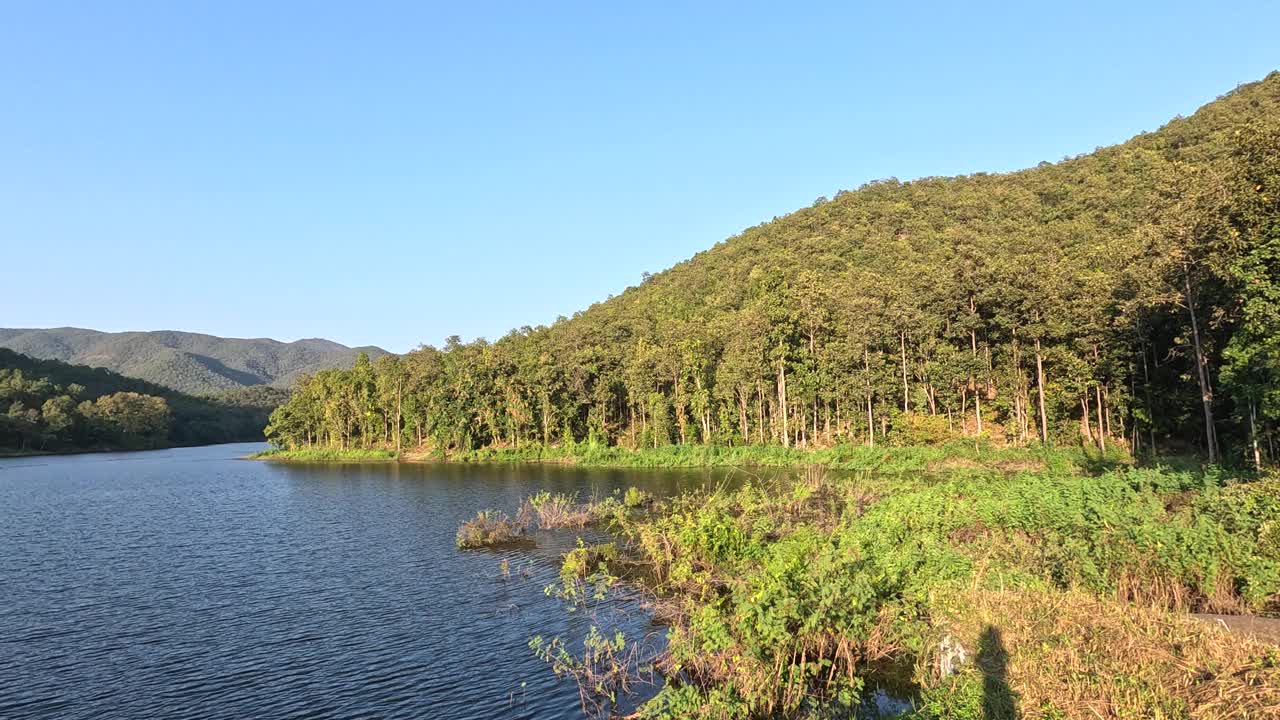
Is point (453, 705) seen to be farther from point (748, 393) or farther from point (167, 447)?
point (167, 447)

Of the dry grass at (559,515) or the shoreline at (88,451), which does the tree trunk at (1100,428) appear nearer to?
the dry grass at (559,515)

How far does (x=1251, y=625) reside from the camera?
10.2 meters

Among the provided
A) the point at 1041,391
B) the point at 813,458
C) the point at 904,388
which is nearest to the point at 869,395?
the point at 904,388

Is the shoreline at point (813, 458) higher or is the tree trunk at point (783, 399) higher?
the tree trunk at point (783, 399)

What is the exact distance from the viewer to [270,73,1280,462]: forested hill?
31.3 m

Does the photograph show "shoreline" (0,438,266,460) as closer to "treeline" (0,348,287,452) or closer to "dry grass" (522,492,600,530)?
"treeline" (0,348,287,452)

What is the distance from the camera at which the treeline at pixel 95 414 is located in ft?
420

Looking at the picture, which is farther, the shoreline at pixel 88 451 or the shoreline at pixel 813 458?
the shoreline at pixel 88 451

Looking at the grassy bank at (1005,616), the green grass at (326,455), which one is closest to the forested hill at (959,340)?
the green grass at (326,455)

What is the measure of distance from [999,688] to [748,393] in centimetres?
5610

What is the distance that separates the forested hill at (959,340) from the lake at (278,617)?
28911mm

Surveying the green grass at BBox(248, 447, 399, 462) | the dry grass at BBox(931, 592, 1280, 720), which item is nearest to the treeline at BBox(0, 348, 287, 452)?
the green grass at BBox(248, 447, 399, 462)

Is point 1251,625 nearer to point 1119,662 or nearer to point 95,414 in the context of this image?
point 1119,662

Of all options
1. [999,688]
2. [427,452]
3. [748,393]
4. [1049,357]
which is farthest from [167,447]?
[999,688]
